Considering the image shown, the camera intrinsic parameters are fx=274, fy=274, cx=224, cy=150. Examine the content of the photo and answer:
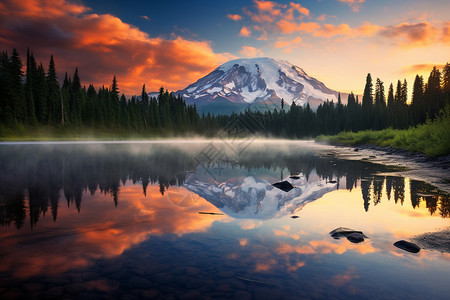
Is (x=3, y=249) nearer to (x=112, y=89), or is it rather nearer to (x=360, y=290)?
(x=360, y=290)

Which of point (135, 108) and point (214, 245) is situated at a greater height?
point (135, 108)

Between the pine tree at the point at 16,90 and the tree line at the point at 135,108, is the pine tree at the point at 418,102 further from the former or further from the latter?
the pine tree at the point at 16,90

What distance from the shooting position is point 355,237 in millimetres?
6684

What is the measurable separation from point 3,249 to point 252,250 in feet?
17.1

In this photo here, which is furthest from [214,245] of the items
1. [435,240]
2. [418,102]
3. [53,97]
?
[418,102]

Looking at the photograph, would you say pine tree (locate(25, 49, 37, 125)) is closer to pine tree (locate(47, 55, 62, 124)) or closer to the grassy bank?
pine tree (locate(47, 55, 62, 124))

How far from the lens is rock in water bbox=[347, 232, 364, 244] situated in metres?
6.61

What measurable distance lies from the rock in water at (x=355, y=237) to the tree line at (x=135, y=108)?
8600 centimetres

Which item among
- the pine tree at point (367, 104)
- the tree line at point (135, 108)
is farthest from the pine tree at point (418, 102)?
the pine tree at point (367, 104)

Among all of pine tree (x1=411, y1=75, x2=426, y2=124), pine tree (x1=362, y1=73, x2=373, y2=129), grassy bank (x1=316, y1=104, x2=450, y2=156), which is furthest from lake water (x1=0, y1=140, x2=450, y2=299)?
pine tree (x1=362, y1=73, x2=373, y2=129)

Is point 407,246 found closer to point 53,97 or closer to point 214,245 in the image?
point 214,245

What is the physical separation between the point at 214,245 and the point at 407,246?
14.2ft

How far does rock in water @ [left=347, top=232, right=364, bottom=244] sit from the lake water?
0.13m

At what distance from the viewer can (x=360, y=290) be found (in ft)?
14.5
